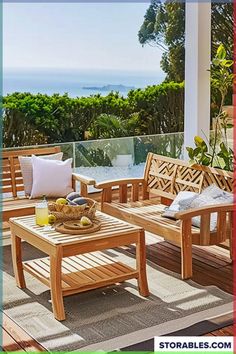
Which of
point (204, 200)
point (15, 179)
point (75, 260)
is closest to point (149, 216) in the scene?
point (204, 200)

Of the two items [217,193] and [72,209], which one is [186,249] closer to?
[217,193]

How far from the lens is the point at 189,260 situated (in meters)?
4.39

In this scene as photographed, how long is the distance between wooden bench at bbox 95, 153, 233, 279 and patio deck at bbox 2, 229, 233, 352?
0.21 metres

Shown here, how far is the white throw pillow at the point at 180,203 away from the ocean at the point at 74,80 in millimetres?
2302

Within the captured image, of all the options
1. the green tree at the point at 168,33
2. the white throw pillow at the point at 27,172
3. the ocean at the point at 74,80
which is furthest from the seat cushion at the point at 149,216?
the green tree at the point at 168,33

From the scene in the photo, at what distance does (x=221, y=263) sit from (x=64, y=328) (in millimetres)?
1579

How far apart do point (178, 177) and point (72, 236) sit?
64.0 inches

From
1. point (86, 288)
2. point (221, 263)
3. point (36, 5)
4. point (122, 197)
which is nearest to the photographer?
point (86, 288)

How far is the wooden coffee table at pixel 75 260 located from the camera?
3.76 meters

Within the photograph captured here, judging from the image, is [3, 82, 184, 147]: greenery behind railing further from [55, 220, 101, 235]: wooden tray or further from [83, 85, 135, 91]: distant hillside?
[55, 220, 101, 235]: wooden tray

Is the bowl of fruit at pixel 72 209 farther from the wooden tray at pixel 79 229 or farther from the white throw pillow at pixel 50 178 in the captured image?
the white throw pillow at pixel 50 178

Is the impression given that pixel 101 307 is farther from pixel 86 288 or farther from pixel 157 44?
pixel 157 44

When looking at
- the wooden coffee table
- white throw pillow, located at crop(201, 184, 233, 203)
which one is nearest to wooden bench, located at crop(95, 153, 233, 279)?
white throw pillow, located at crop(201, 184, 233, 203)

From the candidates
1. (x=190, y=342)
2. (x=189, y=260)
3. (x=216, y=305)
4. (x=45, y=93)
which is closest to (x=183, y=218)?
(x=189, y=260)
